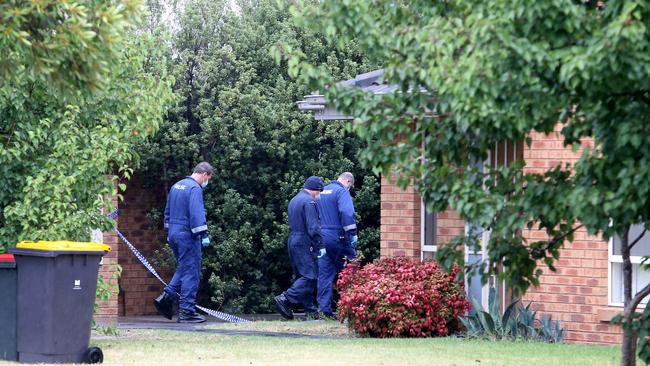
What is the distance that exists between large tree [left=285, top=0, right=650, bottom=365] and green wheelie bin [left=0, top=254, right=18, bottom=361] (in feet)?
15.3

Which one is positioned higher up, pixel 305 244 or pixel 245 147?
pixel 245 147

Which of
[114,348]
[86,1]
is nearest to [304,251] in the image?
[114,348]

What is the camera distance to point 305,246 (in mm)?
17891

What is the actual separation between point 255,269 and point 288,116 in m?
2.53

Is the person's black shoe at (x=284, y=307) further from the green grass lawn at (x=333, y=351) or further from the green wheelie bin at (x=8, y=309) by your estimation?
the green wheelie bin at (x=8, y=309)

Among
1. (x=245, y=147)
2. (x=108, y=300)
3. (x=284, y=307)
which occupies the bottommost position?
(x=284, y=307)

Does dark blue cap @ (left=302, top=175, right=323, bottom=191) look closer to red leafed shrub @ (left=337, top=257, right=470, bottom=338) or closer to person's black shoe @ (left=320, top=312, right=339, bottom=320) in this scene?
person's black shoe @ (left=320, top=312, right=339, bottom=320)

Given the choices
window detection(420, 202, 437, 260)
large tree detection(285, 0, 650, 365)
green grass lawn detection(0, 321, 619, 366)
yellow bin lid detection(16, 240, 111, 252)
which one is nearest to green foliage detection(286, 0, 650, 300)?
large tree detection(285, 0, 650, 365)

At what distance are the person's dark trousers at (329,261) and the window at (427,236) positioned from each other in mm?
2101

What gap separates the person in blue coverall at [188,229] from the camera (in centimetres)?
1630

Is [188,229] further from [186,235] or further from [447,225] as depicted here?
[447,225]

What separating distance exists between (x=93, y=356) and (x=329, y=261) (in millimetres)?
6869

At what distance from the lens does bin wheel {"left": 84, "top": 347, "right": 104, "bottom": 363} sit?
11.0 meters

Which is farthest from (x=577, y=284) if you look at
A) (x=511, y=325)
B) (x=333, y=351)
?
(x=333, y=351)
